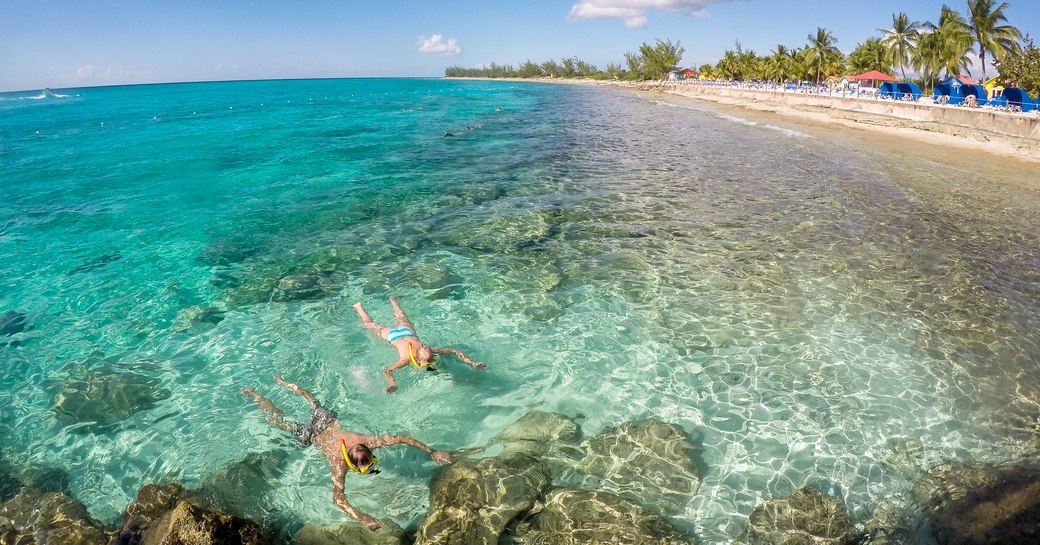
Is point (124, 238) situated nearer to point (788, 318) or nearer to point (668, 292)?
point (668, 292)

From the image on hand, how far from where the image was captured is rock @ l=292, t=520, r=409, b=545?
19.5 feet

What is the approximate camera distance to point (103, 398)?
8.80 m

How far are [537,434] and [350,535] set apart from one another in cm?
288

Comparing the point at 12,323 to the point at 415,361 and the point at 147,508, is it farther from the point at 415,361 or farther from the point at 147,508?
the point at 415,361

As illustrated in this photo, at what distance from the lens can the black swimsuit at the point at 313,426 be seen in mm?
7797

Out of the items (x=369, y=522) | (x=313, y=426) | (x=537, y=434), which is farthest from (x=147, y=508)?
(x=537, y=434)

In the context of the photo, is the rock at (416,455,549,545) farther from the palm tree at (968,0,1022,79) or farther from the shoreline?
the palm tree at (968,0,1022,79)

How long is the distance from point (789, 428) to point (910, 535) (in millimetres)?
1975

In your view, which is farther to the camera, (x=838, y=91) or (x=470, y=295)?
(x=838, y=91)

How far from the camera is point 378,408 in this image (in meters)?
8.48

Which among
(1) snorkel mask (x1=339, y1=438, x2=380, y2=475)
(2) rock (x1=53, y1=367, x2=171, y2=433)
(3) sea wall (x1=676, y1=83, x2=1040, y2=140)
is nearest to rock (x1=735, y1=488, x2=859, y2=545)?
(1) snorkel mask (x1=339, y1=438, x2=380, y2=475)

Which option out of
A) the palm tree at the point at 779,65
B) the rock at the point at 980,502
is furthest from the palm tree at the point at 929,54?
the rock at the point at 980,502

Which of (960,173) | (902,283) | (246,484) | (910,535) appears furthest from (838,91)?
(246,484)

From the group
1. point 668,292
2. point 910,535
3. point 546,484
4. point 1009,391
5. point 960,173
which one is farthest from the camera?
point 960,173
